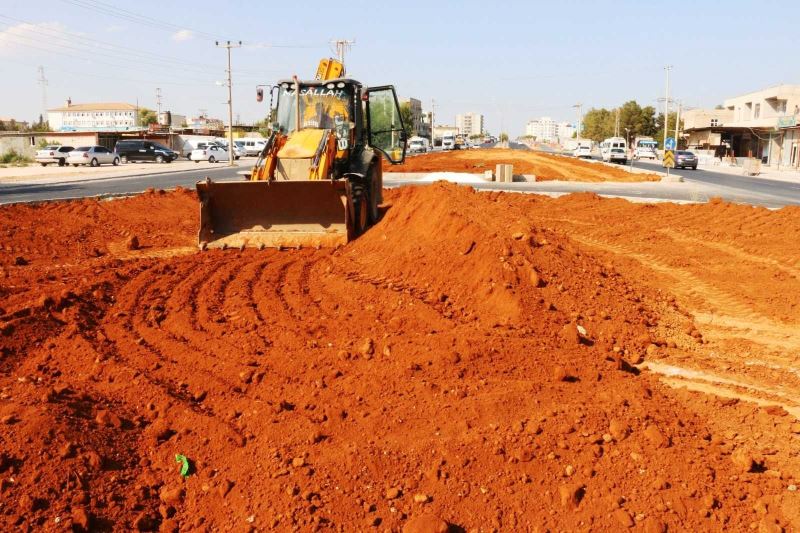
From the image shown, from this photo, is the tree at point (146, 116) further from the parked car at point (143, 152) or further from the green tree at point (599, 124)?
the green tree at point (599, 124)

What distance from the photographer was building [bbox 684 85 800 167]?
181 ft

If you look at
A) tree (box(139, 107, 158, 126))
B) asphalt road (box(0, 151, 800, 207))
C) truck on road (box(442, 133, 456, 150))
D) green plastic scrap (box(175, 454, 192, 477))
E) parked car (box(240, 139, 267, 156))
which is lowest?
green plastic scrap (box(175, 454, 192, 477))

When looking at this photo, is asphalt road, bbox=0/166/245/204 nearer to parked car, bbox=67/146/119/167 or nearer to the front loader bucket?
the front loader bucket

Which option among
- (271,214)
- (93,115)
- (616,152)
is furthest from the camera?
(93,115)

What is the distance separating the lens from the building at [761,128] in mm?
55188

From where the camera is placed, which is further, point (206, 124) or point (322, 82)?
point (206, 124)

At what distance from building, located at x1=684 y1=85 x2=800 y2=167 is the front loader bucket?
49864mm

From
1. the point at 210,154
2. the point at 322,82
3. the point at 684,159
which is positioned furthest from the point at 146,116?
the point at 322,82

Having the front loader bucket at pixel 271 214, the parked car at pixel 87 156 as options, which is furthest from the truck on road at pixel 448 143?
the front loader bucket at pixel 271 214

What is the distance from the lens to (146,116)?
112m

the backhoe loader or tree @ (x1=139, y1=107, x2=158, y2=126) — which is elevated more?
tree @ (x1=139, y1=107, x2=158, y2=126)

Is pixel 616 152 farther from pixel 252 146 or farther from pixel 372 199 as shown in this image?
pixel 372 199

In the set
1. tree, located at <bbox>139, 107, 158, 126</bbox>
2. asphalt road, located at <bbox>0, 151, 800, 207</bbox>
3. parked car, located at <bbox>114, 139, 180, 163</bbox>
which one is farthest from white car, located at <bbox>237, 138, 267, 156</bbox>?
tree, located at <bbox>139, 107, 158, 126</bbox>

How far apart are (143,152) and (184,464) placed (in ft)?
170
